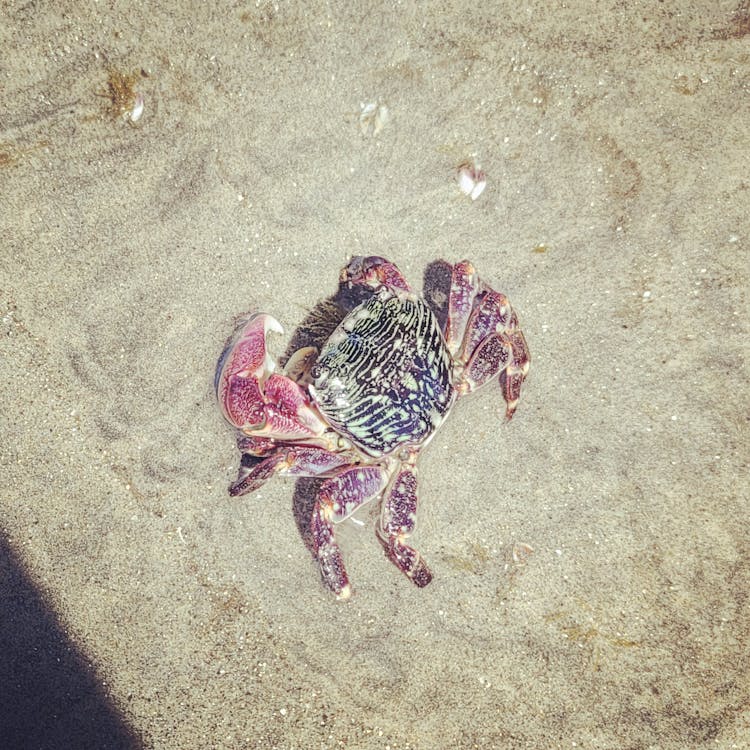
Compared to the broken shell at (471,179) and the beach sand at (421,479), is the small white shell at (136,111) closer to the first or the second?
the beach sand at (421,479)

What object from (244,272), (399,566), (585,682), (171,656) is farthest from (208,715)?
(244,272)

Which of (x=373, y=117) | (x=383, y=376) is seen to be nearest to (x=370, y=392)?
(x=383, y=376)

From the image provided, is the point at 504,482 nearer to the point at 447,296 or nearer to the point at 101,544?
the point at 447,296

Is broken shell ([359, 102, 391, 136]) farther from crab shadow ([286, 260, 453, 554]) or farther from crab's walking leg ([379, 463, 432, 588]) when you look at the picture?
crab's walking leg ([379, 463, 432, 588])

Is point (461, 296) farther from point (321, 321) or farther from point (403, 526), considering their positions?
point (403, 526)

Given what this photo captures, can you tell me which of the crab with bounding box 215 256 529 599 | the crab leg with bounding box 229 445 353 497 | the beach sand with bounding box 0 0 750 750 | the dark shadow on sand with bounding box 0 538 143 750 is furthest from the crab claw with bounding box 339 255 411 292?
the dark shadow on sand with bounding box 0 538 143 750

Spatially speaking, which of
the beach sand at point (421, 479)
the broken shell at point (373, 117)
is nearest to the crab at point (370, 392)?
the beach sand at point (421, 479)
